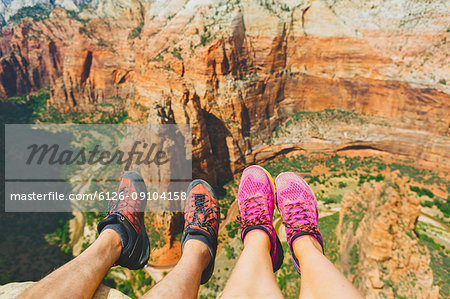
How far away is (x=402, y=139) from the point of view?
3069 centimetres

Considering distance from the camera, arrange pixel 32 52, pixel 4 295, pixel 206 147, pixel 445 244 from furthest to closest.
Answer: pixel 32 52, pixel 206 147, pixel 445 244, pixel 4 295

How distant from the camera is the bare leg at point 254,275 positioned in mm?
3756

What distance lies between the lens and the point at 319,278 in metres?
4.09

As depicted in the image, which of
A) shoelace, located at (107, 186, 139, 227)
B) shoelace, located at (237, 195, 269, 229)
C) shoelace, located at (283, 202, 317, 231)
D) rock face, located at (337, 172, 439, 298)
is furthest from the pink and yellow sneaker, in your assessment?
rock face, located at (337, 172, 439, 298)

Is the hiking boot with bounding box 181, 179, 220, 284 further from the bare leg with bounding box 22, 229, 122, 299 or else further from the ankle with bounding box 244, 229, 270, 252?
the bare leg with bounding box 22, 229, 122, 299

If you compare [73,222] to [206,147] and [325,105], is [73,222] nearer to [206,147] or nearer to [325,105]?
[206,147]

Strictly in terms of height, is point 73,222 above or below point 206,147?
below

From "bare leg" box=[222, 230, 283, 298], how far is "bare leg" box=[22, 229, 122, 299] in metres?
2.47

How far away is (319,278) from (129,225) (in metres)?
5.20

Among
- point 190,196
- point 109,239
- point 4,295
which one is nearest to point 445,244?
point 190,196

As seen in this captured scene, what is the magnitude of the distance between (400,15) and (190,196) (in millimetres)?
40138

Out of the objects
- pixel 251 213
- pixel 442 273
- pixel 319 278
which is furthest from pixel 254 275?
pixel 442 273

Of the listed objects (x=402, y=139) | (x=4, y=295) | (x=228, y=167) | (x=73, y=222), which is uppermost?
(x=402, y=139)

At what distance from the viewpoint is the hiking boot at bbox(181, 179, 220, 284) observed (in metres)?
5.76
